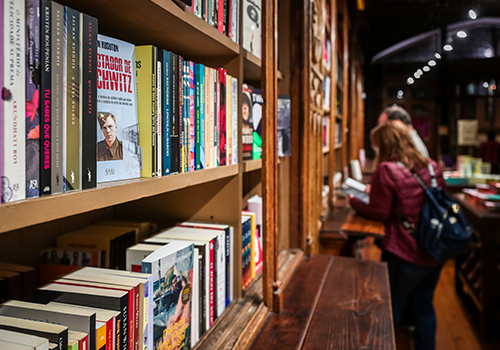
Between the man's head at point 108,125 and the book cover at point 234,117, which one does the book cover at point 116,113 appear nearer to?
the man's head at point 108,125

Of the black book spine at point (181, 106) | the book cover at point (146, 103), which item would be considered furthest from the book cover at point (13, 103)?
the black book spine at point (181, 106)

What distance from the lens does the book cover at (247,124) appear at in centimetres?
123

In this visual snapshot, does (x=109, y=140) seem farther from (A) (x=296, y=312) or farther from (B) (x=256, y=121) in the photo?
(A) (x=296, y=312)

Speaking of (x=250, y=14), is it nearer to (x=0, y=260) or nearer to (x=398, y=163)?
(x=0, y=260)

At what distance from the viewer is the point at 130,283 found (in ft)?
2.31

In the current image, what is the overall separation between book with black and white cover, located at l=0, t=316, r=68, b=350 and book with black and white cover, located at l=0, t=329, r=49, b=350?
17mm

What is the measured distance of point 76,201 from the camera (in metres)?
0.54

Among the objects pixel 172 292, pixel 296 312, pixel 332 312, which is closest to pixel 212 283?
pixel 172 292

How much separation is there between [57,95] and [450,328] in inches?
141

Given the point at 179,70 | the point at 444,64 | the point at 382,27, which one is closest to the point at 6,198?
the point at 179,70

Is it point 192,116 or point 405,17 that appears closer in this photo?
point 192,116

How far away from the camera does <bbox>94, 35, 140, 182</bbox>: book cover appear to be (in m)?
0.67

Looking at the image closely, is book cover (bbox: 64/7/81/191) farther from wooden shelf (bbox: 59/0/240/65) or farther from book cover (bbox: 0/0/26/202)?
wooden shelf (bbox: 59/0/240/65)

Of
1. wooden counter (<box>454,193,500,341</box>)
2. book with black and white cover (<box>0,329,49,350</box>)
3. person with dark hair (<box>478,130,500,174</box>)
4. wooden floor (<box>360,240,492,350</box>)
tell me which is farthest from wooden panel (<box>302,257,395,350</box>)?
person with dark hair (<box>478,130,500,174</box>)
